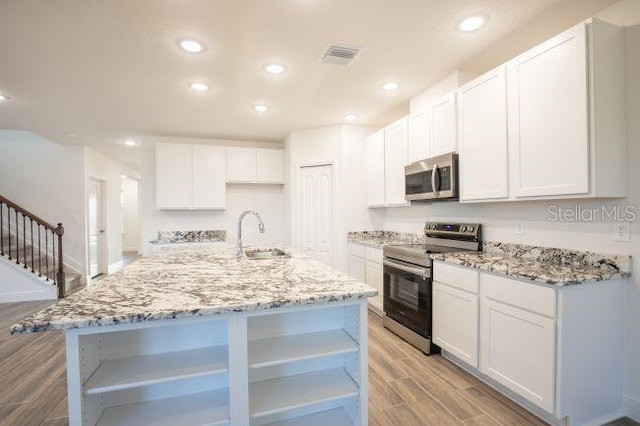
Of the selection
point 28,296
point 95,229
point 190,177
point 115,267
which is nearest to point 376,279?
point 190,177

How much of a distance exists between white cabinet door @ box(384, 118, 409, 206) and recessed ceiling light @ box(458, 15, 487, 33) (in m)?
1.26

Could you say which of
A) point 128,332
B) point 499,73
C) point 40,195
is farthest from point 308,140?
point 40,195

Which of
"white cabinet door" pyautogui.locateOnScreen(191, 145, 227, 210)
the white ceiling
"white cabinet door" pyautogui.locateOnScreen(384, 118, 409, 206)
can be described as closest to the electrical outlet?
the white ceiling

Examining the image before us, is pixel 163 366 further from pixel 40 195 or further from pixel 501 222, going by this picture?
pixel 40 195

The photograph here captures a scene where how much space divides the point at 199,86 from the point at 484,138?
264 centimetres

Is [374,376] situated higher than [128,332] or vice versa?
[128,332]

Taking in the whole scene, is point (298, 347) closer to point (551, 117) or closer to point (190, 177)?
point (551, 117)

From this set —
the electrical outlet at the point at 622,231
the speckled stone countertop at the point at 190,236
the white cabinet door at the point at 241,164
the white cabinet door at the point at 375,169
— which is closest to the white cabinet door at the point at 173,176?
the speckled stone countertop at the point at 190,236

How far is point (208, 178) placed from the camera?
4629mm

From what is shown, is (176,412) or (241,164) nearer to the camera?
(176,412)

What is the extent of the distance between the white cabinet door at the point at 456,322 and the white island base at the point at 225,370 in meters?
1.10

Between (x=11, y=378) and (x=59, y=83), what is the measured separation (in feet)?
8.40

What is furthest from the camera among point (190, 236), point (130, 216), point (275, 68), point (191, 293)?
point (130, 216)

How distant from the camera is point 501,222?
2570 millimetres
